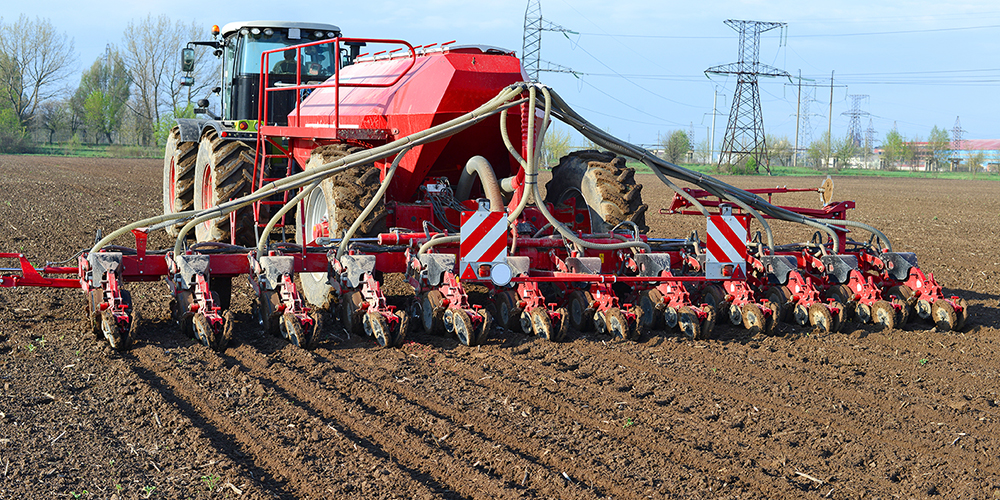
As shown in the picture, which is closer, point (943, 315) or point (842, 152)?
point (943, 315)

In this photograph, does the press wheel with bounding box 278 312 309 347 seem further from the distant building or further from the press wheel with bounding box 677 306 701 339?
the distant building

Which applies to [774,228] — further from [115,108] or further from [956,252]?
[115,108]

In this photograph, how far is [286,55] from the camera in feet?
31.9

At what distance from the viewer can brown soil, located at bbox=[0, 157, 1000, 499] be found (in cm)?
356

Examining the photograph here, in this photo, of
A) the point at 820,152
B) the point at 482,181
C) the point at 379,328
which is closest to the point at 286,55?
the point at 482,181

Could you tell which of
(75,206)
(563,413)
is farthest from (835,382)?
(75,206)

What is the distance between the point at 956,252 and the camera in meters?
11.9

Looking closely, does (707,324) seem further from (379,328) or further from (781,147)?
(781,147)

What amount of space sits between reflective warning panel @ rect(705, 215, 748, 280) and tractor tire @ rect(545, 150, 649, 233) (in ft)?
2.33

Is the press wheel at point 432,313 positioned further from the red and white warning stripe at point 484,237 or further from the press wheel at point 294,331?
the press wheel at point 294,331

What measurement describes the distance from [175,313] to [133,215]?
10257 millimetres

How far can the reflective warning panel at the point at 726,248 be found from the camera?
6.51 m

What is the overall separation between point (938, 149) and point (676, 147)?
33381 millimetres

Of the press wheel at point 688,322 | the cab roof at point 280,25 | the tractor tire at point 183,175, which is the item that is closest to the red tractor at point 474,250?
the press wheel at point 688,322
